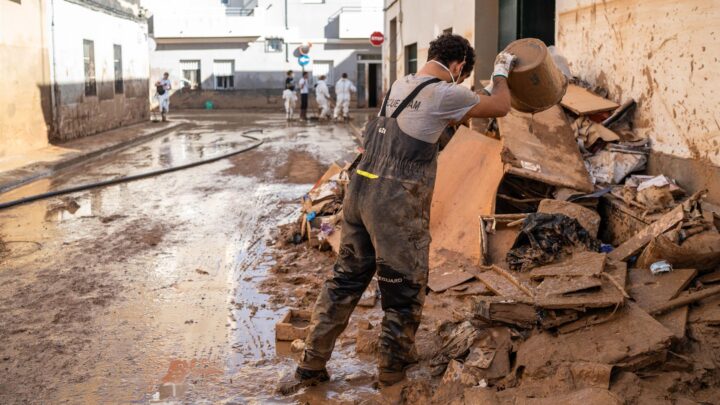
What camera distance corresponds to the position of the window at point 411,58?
68.5ft

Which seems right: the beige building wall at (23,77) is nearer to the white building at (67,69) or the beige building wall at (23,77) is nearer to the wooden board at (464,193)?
the white building at (67,69)

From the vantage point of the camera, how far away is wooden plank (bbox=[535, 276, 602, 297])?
450 centimetres

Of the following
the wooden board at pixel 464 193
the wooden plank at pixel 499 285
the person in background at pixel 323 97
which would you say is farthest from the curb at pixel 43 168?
the person in background at pixel 323 97

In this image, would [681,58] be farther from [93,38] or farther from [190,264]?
[93,38]

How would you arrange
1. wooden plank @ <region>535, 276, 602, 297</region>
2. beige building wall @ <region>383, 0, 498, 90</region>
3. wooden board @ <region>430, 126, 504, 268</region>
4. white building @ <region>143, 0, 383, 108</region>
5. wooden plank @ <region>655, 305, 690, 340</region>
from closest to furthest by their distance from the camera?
wooden plank @ <region>655, 305, 690, 340</region> → wooden plank @ <region>535, 276, 602, 297</region> → wooden board @ <region>430, 126, 504, 268</region> → beige building wall @ <region>383, 0, 498, 90</region> → white building @ <region>143, 0, 383, 108</region>

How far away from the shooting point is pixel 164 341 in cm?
520

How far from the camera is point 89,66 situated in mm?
21938

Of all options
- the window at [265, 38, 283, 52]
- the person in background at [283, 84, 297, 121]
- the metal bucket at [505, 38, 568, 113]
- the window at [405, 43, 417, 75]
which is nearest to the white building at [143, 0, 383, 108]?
the window at [265, 38, 283, 52]

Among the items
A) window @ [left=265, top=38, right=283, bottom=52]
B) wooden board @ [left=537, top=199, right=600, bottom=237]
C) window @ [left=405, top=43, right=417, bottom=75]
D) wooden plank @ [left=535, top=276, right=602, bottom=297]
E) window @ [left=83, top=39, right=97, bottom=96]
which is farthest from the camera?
window @ [left=265, top=38, right=283, bottom=52]

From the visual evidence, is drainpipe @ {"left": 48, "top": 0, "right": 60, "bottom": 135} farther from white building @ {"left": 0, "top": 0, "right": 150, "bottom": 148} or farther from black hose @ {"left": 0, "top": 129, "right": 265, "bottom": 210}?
black hose @ {"left": 0, "top": 129, "right": 265, "bottom": 210}

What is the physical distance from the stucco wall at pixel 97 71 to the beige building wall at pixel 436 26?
870 centimetres

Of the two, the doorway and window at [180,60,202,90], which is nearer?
the doorway

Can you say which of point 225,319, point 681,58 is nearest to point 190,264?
point 225,319

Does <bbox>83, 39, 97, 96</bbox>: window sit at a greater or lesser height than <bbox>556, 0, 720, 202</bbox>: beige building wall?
greater
